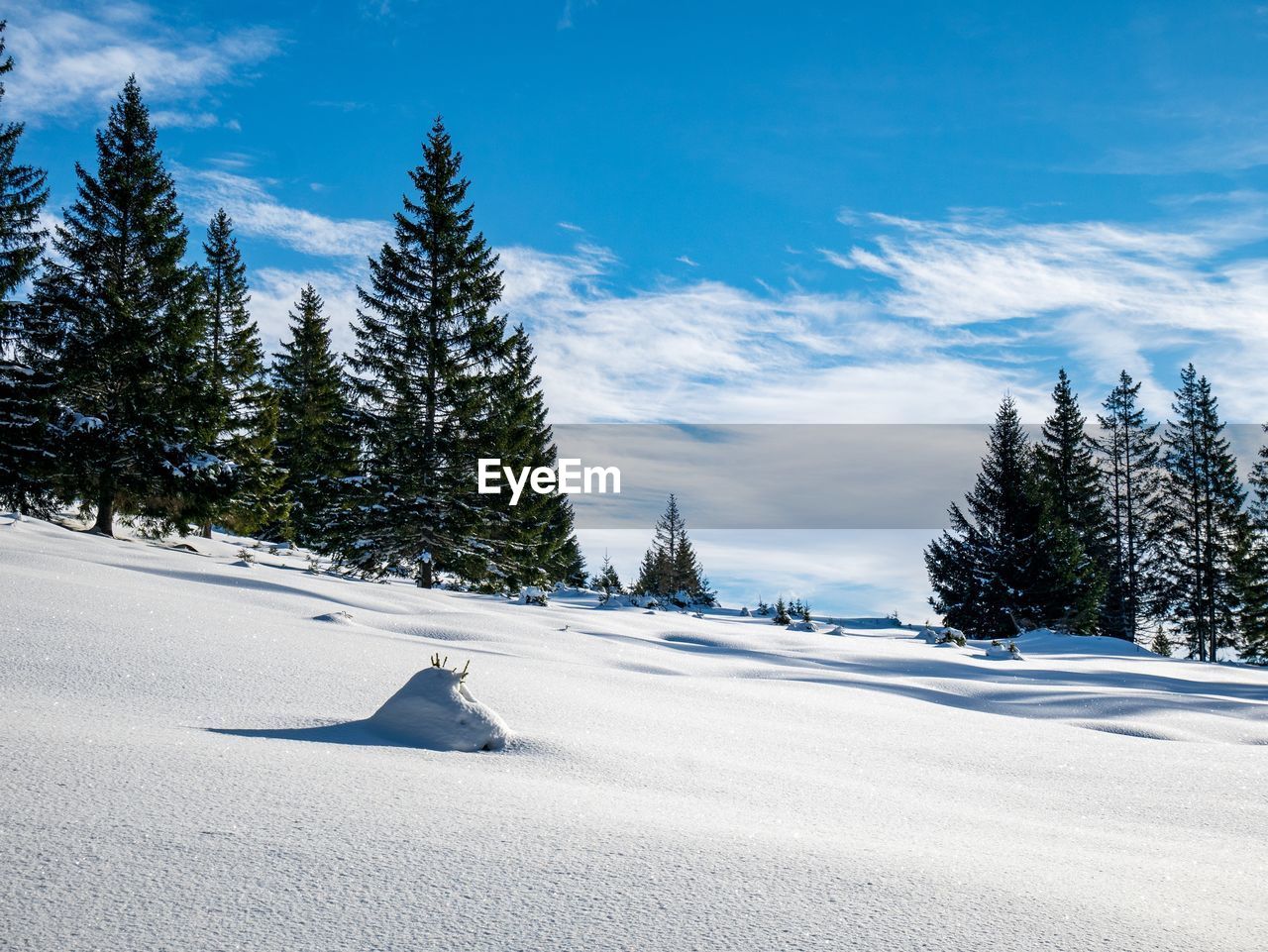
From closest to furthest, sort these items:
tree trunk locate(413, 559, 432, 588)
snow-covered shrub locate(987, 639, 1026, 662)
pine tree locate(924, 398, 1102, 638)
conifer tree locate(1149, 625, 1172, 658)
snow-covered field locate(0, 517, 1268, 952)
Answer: snow-covered field locate(0, 517, 1268, 952), snow-covered shrub locate(987, 639, 1026, 662), tree trunk locate(413, 559, 432, 588), pine tree locate(924, 398, 1102, 638), conifer tree locate(1149, 625, 1172, 658)

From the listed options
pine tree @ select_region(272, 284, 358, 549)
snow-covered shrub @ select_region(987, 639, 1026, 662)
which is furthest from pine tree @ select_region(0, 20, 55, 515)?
snow-covered shrub @ select_region(987, 639, 1026, 662)

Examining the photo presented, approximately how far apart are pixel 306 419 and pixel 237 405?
1306 centimetres

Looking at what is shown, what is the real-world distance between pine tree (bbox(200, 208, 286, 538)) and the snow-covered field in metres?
12.9

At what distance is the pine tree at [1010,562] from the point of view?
2928cm

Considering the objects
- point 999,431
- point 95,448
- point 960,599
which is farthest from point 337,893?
point 999,431

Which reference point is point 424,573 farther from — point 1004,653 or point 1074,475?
point 1074,475

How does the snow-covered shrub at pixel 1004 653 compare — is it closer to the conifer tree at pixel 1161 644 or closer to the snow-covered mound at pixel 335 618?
the snow-covered mound at pixel 335 618

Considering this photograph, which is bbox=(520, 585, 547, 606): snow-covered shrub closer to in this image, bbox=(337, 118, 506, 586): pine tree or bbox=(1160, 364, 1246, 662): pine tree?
bbox=(337, 118, 506, 586): pine tree

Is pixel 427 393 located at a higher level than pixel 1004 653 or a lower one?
higher

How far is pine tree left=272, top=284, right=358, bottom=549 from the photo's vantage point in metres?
32.6

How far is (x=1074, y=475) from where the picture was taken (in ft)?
125

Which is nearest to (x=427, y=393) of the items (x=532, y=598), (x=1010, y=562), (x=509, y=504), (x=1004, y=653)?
(x=509, y=504)

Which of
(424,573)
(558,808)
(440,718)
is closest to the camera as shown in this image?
(558,808)

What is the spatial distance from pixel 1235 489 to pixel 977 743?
3962 centimetres
